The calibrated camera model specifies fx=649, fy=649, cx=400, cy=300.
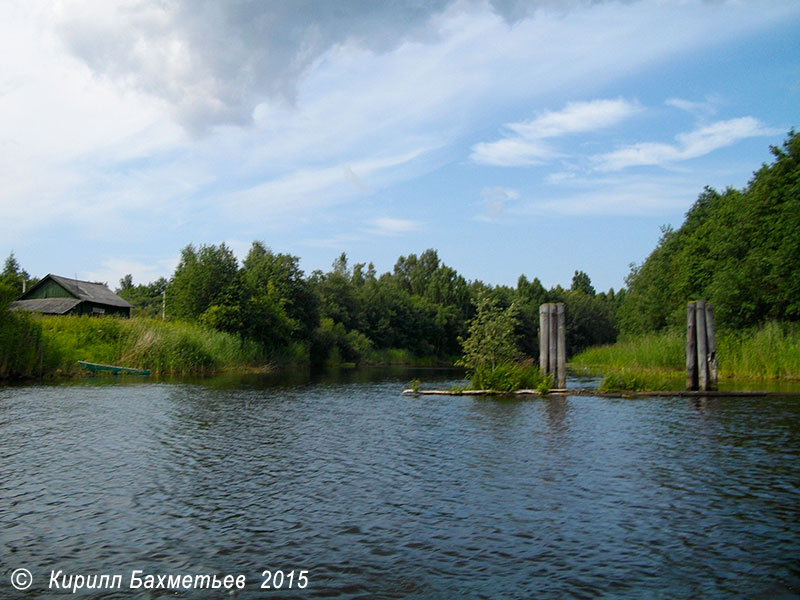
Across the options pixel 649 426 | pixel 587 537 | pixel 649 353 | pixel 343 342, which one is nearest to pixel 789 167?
pixel 649 353

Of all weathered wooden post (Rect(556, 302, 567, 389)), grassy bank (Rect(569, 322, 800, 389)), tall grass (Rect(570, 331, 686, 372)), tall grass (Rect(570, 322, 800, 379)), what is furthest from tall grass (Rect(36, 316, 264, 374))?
tall grass (Rect(570, 331, 686, 372))

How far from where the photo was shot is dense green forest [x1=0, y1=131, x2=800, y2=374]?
1368 inches

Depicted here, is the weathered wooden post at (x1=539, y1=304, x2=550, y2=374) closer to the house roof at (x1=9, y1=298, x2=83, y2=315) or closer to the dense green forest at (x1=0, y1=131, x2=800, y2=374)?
the dense green forest at (x1=0, y1=131, x2=800, y2=374)

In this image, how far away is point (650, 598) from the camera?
6.08 metres

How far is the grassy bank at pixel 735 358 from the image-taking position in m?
25.9

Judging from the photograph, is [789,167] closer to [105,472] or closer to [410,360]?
[105,472]

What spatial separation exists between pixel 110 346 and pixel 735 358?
35.8 meters

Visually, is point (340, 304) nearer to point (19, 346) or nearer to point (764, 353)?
point (19, 346)

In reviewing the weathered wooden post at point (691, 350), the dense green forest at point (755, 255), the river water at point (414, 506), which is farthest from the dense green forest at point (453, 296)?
the river water at point (414, 506)

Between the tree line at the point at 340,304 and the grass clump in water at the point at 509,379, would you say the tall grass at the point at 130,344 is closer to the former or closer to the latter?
the tree line at the point at 340,304

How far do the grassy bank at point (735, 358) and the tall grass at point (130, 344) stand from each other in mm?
26011

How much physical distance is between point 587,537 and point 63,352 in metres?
36.4

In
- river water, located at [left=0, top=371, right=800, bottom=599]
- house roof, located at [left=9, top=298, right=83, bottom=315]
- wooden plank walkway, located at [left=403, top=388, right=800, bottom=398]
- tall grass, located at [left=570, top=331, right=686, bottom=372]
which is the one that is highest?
house roof, located at [left=9, top=298, right=83, bottom=315]

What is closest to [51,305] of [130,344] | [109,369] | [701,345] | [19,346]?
[130,344]
